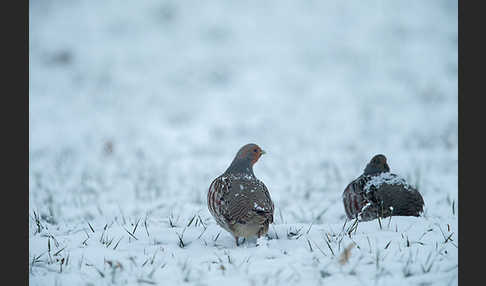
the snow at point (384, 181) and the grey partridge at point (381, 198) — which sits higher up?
the snow at point (384, 181)

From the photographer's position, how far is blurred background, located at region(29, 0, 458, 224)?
22.0 ft

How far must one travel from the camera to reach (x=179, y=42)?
59.7ft

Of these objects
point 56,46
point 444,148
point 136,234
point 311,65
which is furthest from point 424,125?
point 56,46

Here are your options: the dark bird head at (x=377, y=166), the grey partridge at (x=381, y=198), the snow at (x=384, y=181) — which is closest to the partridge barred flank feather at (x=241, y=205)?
the grey partridge at (x=381, y=198)

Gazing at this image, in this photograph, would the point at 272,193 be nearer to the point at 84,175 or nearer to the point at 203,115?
the point at 84,175

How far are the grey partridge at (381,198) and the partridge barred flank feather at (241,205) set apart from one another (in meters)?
1.12

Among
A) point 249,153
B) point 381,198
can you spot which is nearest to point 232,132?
point 249,153

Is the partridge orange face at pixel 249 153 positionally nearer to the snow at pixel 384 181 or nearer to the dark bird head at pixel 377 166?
the snow at pixel 384 181

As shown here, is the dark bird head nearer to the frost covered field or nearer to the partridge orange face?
the frost covered field

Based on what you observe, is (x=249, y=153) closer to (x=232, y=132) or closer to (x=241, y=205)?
(x=241, y=205)

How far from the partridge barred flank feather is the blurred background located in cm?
133

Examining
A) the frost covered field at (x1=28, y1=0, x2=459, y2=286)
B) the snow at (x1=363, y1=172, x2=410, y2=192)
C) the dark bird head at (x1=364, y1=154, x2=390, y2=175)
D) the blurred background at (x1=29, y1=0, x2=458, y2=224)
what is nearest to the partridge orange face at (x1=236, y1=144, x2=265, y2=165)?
the frost covered field at (x1=28, y1=0, x2=459, y2=286)

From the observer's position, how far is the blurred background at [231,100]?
6703mm

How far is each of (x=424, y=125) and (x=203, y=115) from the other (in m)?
6.76
